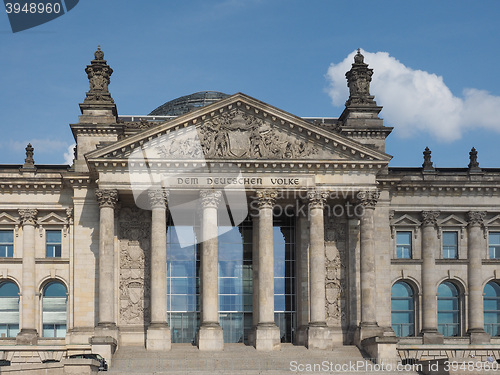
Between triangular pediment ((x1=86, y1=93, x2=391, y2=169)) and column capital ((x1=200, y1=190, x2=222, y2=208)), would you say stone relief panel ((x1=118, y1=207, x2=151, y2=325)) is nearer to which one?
column capital ((x1=200, y1=190, x2=222, y2=208))

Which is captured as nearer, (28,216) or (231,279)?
(28,216)

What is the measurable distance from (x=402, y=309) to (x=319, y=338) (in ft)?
34.3

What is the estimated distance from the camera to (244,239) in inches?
2724

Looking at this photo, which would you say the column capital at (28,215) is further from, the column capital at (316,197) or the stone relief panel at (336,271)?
the stone relief panel at (336,271)

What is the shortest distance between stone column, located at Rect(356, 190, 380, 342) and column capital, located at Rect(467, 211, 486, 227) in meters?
9.91

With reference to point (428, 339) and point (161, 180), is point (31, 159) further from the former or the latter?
point (428, 339)

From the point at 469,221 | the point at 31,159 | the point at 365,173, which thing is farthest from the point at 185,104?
the point at 469,221

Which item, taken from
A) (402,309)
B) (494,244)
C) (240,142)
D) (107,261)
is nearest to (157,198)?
(107,261)

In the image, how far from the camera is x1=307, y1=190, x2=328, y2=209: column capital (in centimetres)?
6419

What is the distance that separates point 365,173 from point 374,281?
702 centimetres

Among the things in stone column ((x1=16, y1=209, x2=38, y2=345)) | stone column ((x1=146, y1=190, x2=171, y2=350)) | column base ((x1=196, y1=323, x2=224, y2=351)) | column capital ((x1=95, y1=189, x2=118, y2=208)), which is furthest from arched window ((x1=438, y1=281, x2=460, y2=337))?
stone column ((x1=16, y1=209, x2=38, y2=345))

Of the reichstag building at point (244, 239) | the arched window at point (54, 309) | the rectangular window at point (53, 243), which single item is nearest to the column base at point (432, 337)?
the reichstag building at point (244, 239)

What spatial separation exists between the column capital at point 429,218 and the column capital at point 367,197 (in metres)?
7.55

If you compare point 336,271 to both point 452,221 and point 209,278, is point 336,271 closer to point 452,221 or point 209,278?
point 209,278
